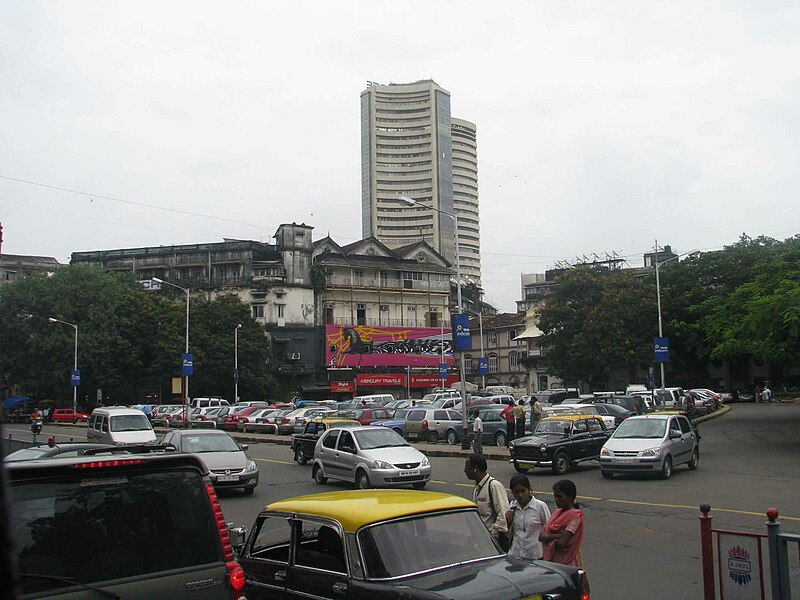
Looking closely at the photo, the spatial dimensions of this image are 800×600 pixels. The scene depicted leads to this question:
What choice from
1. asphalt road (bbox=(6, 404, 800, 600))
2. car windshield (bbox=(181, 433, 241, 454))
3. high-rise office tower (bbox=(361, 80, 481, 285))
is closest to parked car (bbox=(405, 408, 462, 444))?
asphalt road (bbox=(6, 404, 800, 600))

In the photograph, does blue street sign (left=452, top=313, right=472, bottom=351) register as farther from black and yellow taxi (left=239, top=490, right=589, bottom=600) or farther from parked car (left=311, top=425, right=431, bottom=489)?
black and yellow taxi (left=239, top=490, right=589, bottom=600)

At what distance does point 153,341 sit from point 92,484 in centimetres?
6385

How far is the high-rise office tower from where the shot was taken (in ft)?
541

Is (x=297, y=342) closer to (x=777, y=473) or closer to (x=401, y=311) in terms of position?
(x=401, y=311)

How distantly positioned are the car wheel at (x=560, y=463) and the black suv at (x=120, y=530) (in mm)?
17165

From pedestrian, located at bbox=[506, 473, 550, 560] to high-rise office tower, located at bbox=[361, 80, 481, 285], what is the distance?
156 metres

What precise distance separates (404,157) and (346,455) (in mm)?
151511

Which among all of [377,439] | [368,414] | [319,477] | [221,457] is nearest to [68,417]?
[368,414]

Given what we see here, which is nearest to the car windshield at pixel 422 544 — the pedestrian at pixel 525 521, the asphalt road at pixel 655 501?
the pedestrian at pixel 525 521

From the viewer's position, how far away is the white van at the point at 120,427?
86.8ft

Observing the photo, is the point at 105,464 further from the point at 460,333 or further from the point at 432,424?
the point at 432,424

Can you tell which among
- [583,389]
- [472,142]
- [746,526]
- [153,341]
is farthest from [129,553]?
[472,142]

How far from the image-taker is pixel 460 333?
1073 inches

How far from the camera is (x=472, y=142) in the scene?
180125 mm
